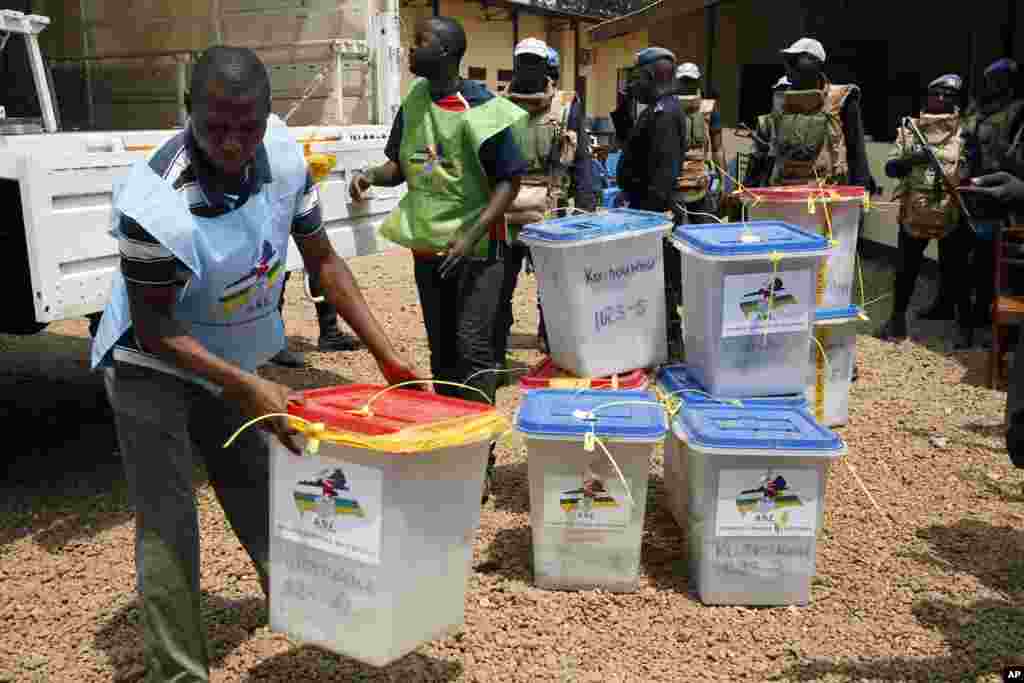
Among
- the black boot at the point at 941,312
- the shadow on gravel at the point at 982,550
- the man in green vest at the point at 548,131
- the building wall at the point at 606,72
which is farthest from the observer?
the building wall at the point at 606,72

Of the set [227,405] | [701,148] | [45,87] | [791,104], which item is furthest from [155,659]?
[701,148]

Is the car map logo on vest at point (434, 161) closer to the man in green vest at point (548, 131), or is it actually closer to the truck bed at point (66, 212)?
the truck bed at point (66, 212)

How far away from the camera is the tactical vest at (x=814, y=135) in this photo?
6434mm

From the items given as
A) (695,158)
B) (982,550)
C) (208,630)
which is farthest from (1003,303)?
(208,630)

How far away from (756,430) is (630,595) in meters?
0.73

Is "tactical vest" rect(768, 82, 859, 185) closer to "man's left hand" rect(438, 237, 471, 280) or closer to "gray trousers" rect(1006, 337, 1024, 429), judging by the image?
"man's left hand" rect(438, 237, 471, 280)

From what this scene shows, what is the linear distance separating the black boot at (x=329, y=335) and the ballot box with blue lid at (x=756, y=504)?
3.78 m

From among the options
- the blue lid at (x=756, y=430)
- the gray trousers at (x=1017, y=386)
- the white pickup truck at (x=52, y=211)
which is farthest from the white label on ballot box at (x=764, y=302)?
the white pickup truck at (x=52, y=211)

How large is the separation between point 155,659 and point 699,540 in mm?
1735

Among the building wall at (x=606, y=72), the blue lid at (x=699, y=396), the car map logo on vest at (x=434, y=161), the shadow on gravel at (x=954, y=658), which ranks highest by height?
the building wall at (x=606, y=72)

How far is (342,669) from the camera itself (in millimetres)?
2920

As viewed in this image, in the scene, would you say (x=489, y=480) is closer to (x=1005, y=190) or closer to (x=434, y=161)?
(x=434, y=161)

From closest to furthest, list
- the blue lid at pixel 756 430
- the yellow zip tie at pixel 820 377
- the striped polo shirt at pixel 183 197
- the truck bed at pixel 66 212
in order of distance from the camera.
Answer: the striped polo shirt at pixel 183 197
the blue lid at pixel 756 430
the truck bed at pixel 66 212
the yellow zip tie at pixel 820 377

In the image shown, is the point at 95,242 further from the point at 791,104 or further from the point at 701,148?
the point at 701,148
